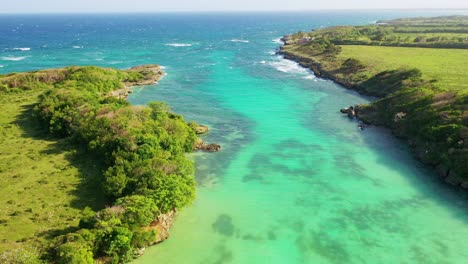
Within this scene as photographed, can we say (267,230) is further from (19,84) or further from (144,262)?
(19,84)

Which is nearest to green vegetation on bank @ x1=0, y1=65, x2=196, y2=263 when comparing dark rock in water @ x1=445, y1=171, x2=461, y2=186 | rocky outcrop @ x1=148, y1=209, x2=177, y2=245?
rocky outcrop @ x1=148, y1=209, x2=177, y2=245

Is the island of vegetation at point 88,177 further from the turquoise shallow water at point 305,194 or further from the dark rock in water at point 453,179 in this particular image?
the dark rock in water at point 453,179

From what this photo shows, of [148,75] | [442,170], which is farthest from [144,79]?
[442,170]

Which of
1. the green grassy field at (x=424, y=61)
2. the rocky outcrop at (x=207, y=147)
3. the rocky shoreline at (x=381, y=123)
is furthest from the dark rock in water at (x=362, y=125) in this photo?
the rocky outcrop at (x=207, y=147)

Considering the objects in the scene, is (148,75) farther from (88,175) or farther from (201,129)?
(88,175)

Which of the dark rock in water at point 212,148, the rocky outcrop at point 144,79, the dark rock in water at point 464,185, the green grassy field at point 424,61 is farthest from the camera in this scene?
the rocky outcrop at point 144,79
